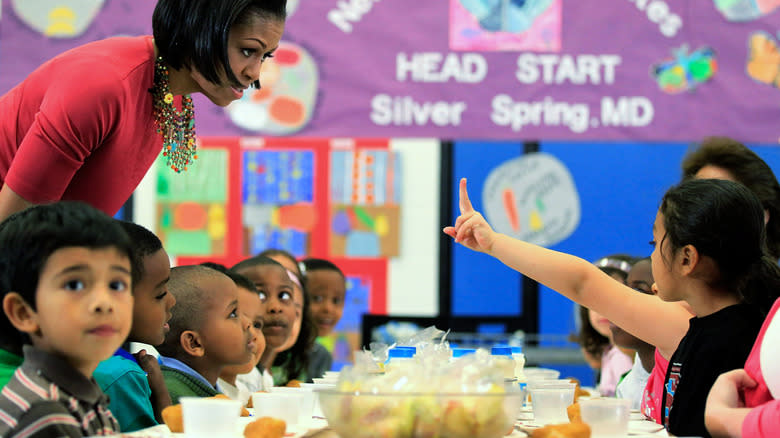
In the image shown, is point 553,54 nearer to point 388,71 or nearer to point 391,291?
point 388,71

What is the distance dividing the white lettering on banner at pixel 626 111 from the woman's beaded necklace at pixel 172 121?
6.55 ft

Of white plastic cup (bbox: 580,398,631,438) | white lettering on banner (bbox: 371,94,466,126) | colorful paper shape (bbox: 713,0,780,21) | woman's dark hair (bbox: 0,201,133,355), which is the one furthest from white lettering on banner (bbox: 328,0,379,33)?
white plastic cup (bbox: 580,398,631,438)

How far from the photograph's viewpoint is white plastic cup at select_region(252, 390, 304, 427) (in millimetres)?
1532

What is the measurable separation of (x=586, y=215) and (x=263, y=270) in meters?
1.96

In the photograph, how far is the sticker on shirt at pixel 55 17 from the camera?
3.77 meters

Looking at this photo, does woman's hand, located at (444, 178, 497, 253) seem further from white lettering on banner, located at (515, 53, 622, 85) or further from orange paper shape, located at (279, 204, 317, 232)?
orange paper shape, located at (279, 204, 317, 232)

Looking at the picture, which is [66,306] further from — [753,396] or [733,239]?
[733,239]

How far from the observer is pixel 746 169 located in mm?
2781

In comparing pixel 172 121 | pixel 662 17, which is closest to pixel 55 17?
pixel 172 121

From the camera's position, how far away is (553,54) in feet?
12.6

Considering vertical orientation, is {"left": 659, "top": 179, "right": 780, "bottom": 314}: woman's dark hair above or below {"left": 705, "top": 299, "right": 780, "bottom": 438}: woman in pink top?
above

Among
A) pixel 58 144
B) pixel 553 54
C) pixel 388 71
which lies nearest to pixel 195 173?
pixel 388 71

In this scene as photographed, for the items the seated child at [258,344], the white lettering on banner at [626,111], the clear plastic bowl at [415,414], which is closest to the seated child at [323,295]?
the seated child at [258,344]

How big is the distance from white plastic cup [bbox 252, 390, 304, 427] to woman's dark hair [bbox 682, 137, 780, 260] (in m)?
1.60
